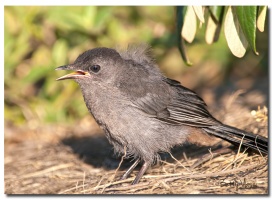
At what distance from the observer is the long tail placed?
19.3ft

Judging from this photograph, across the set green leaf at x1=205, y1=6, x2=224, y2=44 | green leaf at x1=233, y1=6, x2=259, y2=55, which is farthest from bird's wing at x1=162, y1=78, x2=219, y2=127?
green leaf at x1=233, y1=6, x2=259, y2=55

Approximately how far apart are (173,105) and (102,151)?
171cm

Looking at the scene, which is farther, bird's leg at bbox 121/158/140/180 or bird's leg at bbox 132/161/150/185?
bird's leg at bbox 121/158/140/180

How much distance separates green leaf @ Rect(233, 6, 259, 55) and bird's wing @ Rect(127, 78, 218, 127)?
1.00 m

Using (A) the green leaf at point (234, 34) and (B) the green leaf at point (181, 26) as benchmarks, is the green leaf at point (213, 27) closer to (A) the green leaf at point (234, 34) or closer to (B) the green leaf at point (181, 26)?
(B) the green leaf at point (181, 26)

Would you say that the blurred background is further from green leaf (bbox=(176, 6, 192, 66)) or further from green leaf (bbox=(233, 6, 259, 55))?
green leaf (bbox=(233, 6, 259, 55))

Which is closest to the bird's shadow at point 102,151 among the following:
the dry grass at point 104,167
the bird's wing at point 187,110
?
the dry grass at point 104,167

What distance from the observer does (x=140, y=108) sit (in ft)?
19.0

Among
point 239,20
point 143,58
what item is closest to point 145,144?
point 143,58

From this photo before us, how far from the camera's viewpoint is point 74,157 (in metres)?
7.28

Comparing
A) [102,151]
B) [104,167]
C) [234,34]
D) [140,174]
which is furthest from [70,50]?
[234,34]

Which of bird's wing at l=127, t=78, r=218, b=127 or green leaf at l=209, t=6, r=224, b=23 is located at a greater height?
green leaf at l=209, t=6, r=224, b=23

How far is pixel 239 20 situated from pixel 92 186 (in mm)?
2321

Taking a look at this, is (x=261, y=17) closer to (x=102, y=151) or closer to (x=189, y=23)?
(x=189, y=23)
